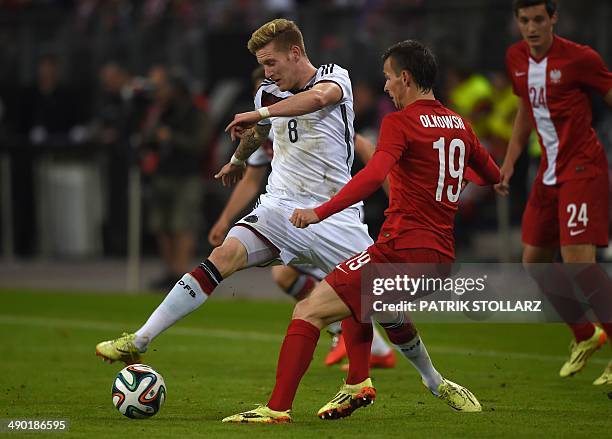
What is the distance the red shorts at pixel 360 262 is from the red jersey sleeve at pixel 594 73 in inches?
95.0

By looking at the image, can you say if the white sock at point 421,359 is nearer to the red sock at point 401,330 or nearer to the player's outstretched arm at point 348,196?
the red sock at point 401,330

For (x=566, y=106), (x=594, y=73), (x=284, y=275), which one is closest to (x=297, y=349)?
(x=566, y=106)

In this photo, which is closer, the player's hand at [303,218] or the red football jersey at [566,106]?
the player's hand at [303,218]

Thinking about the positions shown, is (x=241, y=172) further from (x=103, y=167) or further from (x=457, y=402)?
(x=103, y=167)

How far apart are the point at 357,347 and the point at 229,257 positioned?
0.98 meters

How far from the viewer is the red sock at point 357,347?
7.86 m

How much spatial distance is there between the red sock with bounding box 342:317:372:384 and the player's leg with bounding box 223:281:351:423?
480 millimetres

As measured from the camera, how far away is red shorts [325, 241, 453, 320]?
291 inches

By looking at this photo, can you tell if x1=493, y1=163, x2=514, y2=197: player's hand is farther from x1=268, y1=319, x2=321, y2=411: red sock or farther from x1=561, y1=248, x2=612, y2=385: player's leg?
x1=268, y1=319, x2=321, y2=411: red sock

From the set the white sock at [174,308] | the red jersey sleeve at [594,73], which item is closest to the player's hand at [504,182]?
the red jersey sleeve at [594,73]

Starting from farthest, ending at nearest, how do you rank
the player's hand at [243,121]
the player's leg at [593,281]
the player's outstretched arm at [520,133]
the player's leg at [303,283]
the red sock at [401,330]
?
the player's leg at [303,283], the player's outstretched arm at [520,133], the player's leg at [593,281], the red sock at [401,330], the player's hand at [243,121]

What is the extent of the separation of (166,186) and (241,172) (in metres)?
8.95

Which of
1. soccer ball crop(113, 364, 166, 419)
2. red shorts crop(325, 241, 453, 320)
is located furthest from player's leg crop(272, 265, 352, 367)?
red shorts crop(325, 241, 453, 320)

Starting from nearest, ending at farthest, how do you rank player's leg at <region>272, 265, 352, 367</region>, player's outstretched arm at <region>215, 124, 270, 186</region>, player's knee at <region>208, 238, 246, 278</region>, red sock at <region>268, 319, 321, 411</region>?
1. red sock at <region>268, 319, 321, 411</region>
2. player's knee at <region>208, 238, 246, 278</region>
3. player's outstretched arm at <region>215, 124, 270, 186</region>
4. player's leg at <region>272, 265, 352, 367</region>
